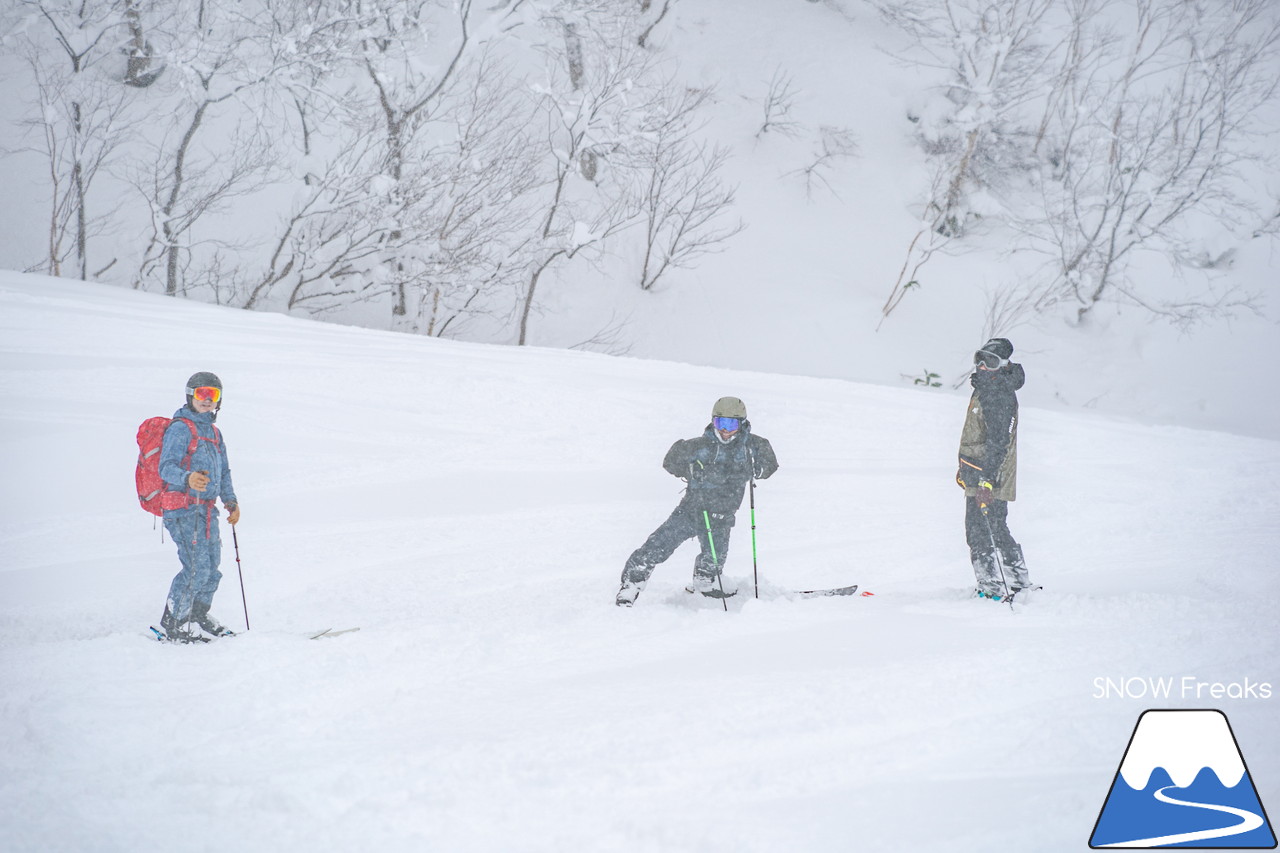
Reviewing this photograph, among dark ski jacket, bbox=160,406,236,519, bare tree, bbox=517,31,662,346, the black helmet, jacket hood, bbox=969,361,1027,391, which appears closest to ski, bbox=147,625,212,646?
dark ski jacket, bbox=160,406,236,519

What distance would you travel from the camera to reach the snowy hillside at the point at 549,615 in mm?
3279

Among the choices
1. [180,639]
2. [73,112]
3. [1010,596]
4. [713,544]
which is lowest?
[180,639]

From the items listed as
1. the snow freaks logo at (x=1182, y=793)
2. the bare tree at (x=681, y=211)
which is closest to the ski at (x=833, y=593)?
the snow freaks logo at (x=1182, y=793)

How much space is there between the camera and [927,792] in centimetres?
334

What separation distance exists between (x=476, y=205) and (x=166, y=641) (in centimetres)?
1314

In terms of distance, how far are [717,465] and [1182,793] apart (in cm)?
309

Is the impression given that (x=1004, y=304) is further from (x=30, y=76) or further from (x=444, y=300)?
(x=30, y=76)

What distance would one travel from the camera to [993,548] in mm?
5855

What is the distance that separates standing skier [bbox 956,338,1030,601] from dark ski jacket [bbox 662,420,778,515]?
1457 mm

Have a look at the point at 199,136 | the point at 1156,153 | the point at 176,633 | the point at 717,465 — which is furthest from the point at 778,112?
the point at 176,633

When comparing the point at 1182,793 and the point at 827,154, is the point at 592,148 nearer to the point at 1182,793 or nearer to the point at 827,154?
the point at 827,154

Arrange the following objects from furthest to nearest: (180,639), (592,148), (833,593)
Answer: (592,148)
(833,593)
(180,639)

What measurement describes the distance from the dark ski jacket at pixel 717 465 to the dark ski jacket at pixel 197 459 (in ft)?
9.37

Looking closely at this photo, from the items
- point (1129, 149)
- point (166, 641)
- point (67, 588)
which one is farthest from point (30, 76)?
point (1129, 149)
